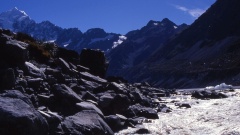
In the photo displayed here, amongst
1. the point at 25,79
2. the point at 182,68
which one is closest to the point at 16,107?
the point at 25,79

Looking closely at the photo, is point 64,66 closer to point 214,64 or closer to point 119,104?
point 119,104

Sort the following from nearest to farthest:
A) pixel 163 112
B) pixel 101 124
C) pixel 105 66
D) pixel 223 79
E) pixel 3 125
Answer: pixel 3 125, pixel 101 124, pixel 163 112, pixel 105 66, pixel 223 79

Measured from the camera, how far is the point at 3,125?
1126 centimetres

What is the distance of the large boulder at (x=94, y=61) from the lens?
1423 inches

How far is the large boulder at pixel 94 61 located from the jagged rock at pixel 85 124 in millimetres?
19860

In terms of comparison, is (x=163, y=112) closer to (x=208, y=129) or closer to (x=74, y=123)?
(x=208, y=129)

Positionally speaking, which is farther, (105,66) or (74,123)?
(105,66)

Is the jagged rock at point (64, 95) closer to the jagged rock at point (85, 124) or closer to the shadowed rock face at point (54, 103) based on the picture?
the shadowed rock face at point (54, 103)

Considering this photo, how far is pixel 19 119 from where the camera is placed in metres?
11.4

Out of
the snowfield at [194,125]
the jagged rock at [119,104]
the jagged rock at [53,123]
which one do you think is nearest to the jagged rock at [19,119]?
the jagged rock at [53,123]

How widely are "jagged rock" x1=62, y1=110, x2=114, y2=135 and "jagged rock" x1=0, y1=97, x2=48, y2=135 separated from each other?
1.56 meters

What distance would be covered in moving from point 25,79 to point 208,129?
10.1 metres

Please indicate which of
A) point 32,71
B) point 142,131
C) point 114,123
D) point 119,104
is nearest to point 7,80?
point 32,71

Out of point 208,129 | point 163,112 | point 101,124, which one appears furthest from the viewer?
point 163,112
